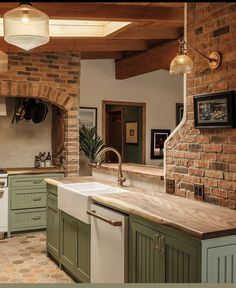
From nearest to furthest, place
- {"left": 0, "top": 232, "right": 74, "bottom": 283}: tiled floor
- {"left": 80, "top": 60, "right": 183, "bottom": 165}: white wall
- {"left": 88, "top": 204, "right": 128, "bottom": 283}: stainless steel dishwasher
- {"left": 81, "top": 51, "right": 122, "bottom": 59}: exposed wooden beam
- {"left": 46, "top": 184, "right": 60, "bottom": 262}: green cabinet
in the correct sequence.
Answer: {"left": 88, "top": 204, "right": 128, "bottom": 283}: stainless steel dishwasher, {"left": 0, "top": 232, "right": 74, "bottom": 283}: tiled floor, {"left": 46, "top": 184, "right": 60, "bottom": 262}: green cabinet, {"left": 81, "top": 51, "right": 122, "bottom": 59}: exposed wooden beam, {"left": 80, "top": 60, "right": 183, "bottom": 165}: white wall

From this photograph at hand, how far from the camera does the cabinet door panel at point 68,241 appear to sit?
132 inches

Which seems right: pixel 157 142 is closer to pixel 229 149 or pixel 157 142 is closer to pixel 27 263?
pixel 27 263

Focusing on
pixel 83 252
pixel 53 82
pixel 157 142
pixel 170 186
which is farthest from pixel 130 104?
pixel 83 252

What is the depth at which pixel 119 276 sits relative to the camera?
2.60 meters

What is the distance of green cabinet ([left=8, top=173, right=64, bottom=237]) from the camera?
493 cm

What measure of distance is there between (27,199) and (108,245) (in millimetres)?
2596

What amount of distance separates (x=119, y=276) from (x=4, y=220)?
2790 millimetres

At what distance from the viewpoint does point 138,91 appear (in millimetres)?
6980

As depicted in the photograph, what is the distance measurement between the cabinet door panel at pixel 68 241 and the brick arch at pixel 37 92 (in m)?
2.12

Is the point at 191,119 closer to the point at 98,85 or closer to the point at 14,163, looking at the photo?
the point at 14,163

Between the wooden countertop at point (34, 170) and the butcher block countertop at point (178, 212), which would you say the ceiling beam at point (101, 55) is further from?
the butcher block countertop at point (178, 212)

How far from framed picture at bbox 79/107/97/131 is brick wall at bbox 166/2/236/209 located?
3.38 metres

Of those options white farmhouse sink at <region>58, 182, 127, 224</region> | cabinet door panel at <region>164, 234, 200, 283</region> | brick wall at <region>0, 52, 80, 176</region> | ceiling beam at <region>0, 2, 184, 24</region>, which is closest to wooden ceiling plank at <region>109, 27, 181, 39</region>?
ceiling beam at <region>0, 2, 184, 24</region>

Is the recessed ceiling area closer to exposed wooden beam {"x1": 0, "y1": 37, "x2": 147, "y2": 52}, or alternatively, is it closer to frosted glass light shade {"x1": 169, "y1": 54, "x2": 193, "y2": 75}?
exposed wooden beam {"x1": 0, "y1": 37, "x2": 147, "y2": 52}
